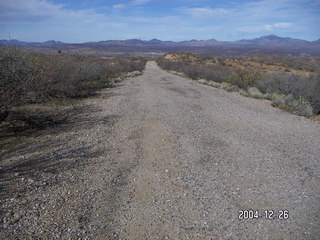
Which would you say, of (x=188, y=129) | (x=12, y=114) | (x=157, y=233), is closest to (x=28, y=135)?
(x=12, y=114)

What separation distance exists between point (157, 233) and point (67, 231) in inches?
47.6

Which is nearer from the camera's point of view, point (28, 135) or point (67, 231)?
point (67, 231)

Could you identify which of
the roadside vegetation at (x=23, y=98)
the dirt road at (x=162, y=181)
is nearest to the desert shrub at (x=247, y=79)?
the dirt road at (x=162, y=181)

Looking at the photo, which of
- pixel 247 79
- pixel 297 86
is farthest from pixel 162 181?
pixel 247 79

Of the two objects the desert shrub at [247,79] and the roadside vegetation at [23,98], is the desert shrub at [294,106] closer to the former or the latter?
the desert shrub at [247,79]

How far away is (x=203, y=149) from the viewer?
6.88m

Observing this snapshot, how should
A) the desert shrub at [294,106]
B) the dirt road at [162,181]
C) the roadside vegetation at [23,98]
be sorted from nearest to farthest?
1. the dirt road at [162,181]
2. the roadside vegetation at [23,98]
3. the desert shrub at [294,106]

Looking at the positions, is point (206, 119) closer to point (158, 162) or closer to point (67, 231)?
point (158, 162)

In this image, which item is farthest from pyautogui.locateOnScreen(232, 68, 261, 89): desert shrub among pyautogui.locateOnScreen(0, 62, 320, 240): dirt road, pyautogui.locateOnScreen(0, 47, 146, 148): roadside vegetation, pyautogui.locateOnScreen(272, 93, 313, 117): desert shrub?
pyautogui.locateOnScreen(0, 47, 146, 148): roadside vegetation

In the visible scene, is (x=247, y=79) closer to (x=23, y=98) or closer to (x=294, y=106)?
(x=294, y=106)

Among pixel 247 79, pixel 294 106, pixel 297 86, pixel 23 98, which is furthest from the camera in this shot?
pixel 247 79

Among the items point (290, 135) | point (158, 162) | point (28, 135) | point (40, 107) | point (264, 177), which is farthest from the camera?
point (40, 107)

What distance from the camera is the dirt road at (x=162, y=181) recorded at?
3803 millimetres

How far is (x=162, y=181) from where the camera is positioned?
5156 mm
